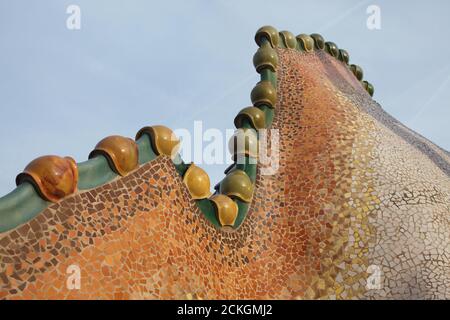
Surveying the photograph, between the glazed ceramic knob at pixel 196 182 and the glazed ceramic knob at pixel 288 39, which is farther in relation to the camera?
the glazed ceramic knob at pixel 288 39

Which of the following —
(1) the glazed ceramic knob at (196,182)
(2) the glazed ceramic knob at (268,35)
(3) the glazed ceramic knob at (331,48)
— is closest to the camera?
(1) the glazed ceramic knob at (196,182)

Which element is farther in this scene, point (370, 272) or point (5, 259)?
point (370, 272)

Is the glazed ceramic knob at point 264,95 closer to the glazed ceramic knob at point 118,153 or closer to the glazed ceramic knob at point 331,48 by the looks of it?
the glazed ceramic knob at point 331,48

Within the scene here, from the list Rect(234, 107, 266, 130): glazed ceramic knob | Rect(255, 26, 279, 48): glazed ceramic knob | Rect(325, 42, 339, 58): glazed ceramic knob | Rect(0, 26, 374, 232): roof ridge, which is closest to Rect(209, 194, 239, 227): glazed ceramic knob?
Rect(0, 26, 374, 232): roof ridge

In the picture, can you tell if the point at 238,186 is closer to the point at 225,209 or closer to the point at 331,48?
the point at 225,209

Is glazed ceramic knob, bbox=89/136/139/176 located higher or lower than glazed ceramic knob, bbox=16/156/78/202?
higher

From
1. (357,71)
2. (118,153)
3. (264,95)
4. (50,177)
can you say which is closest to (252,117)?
(264,95)


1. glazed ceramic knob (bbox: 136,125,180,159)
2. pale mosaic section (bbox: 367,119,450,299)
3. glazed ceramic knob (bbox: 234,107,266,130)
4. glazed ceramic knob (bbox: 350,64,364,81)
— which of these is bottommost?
pale mosaic section (bbox: 367,119,450,299)

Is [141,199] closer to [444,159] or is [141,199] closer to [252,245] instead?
[252,245]

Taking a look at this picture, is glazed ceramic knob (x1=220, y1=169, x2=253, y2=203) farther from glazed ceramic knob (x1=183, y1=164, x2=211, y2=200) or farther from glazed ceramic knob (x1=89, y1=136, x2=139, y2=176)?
glazed ceramic knob (x1=89, y1=136, x2=139, y2=176)

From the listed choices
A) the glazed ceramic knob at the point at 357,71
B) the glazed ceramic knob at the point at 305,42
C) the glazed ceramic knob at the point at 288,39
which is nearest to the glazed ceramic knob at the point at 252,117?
the glazed ceramic knob at the point at 288,39
